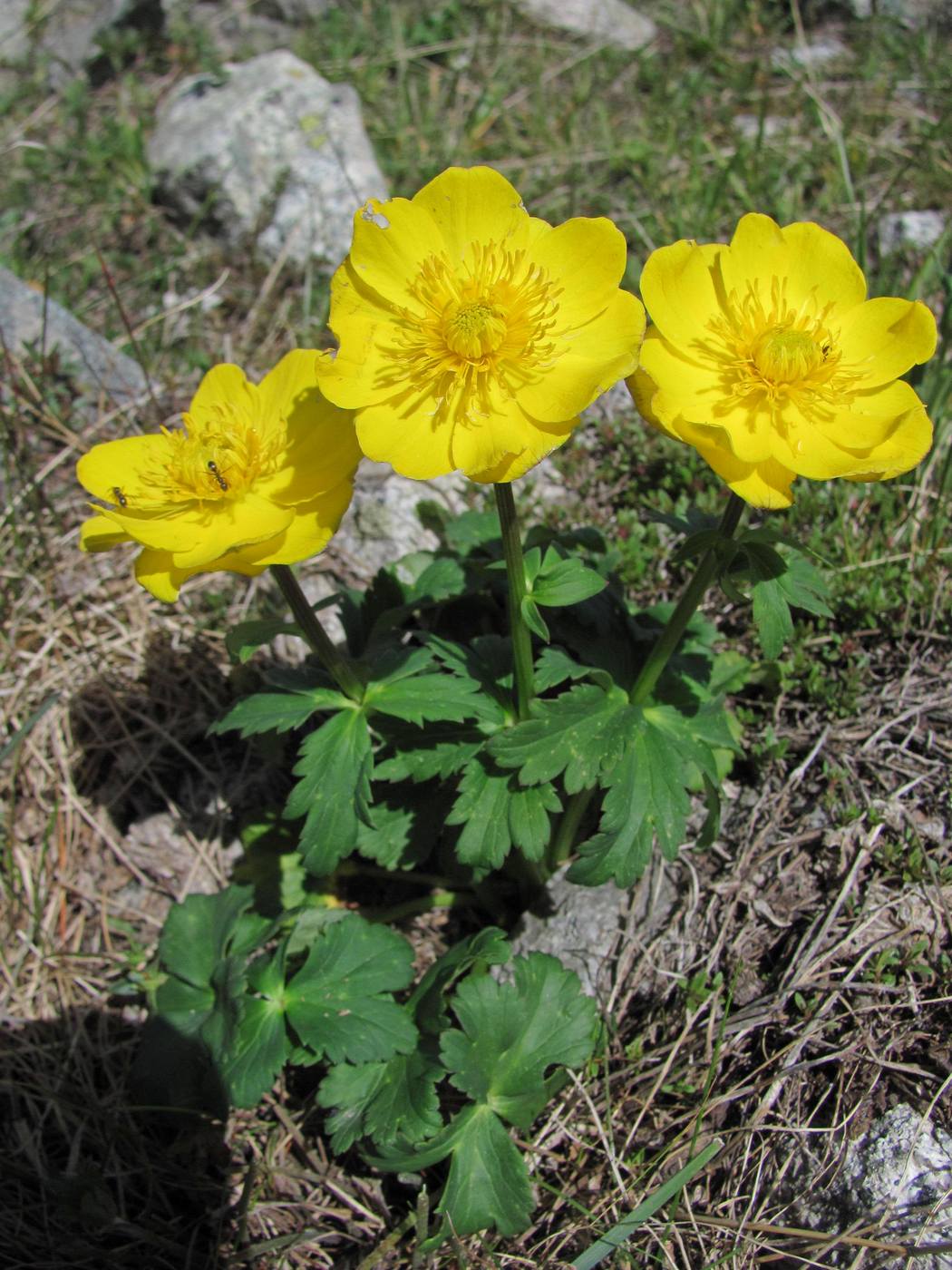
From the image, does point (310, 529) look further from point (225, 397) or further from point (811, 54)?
point (811, 54)

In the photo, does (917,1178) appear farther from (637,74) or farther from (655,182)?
(637,74)

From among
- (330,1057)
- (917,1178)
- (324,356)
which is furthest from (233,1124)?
(324,356)

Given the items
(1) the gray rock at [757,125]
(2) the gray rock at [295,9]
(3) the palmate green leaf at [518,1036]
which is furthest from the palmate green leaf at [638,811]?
(2) the gray rock at [295,9]

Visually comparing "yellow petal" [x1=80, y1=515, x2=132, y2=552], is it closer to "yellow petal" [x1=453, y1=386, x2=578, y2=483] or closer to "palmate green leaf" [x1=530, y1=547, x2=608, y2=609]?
"yellow petal" [x1=453, y1=386, x2=578, y2=483]

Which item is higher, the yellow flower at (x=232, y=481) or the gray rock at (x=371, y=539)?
the yellow flower at (x=232, y=481)

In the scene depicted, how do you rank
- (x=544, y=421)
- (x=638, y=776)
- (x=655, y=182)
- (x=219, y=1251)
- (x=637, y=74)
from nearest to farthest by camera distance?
1. (x=544, y=421)
2. (x=638, y=776)
3. (x=219, y=1251)
4. (x=655, y=182)
5. (x=637, y=74)

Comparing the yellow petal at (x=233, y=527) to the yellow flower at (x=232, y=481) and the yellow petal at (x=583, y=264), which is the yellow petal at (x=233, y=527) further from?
the yellow petal at (x=583, y=264)
